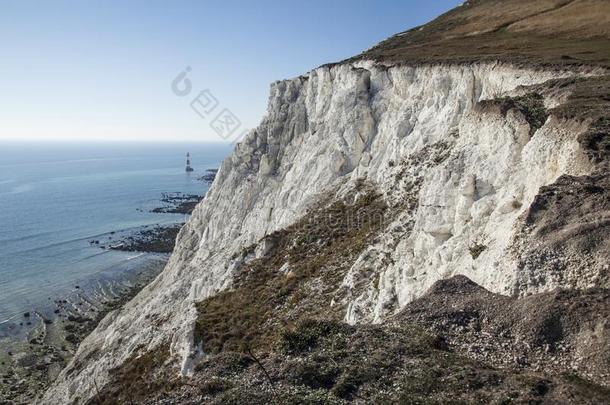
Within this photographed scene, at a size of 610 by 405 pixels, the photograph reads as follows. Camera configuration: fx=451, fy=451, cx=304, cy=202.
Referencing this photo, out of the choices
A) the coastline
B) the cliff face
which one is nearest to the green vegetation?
the cliff face

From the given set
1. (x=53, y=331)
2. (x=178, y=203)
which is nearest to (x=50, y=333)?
(x=53, y=331)

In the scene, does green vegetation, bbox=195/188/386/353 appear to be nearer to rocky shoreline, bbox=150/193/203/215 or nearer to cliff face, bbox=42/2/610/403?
cliff face, bbox=42/2/610/403

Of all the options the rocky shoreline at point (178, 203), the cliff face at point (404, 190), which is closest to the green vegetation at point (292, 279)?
the cliff face at point (404, 190)

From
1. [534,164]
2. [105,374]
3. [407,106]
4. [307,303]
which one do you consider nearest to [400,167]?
[407,106]

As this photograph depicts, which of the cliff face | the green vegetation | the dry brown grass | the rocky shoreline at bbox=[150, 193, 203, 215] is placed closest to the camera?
the cliff face

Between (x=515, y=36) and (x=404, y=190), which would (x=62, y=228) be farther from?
(x=515, y=36)

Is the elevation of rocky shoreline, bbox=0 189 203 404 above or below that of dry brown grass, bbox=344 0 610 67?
below

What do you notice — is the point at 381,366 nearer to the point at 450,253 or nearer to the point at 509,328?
the point at 509,328

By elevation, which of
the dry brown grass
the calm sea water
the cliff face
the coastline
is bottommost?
the coastline

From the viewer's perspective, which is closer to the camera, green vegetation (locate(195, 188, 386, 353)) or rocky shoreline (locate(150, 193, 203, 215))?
green vegetation (locate(195, 188, 386, 353))
